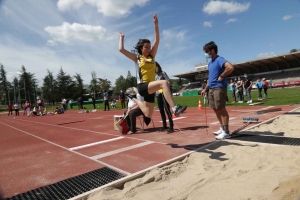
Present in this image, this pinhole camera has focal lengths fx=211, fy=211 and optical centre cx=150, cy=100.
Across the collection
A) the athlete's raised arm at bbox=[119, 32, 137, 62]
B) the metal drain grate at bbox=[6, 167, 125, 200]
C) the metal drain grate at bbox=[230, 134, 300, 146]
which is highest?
the athlete's raised arm at bbox=[119, 32, 137, 62]

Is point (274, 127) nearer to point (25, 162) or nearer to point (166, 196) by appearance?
point (166, 196)

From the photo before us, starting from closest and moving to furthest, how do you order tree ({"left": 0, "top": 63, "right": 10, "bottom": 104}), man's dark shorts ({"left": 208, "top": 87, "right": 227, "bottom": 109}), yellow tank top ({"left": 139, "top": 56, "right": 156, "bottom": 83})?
1. yellow tank top ({"left": 139, "top": 56, "right": 156, "bottom": 83})
2. man's dark shorts ({"left": 208, "top": 87, "right": 227, "bottom": 109})
3. tree ({"left": 0, "top": 63, "right": 10, "bottom": 104})

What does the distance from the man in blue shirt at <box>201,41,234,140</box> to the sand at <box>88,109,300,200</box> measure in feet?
3.51

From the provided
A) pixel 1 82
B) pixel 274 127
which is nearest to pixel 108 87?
pixel 1 82

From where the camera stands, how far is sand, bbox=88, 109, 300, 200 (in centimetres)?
215

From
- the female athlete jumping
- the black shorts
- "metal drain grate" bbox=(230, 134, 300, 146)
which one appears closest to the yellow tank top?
the female athlete jumping

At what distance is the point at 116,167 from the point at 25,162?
75.4 inches

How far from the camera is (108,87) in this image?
87.6 meters

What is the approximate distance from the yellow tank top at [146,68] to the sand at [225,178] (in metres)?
1.51

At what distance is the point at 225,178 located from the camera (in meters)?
2.51

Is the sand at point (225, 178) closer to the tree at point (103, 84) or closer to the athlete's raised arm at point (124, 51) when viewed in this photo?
the athlete's raised arm at point (124, 51)

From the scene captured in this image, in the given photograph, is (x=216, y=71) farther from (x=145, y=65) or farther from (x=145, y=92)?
(x=145, y=92)

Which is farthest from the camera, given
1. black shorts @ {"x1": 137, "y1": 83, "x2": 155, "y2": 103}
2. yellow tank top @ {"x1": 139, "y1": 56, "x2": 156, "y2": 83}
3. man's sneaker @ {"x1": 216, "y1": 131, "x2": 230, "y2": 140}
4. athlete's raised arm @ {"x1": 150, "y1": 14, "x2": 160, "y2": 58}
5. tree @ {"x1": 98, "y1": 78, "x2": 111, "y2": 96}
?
tree @ {"x1": 98, "y1": 78, "x2": 111, "y2": 96}

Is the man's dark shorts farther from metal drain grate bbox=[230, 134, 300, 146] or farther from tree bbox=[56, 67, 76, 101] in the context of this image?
tree bbox=[56, 67, 76, 101]
